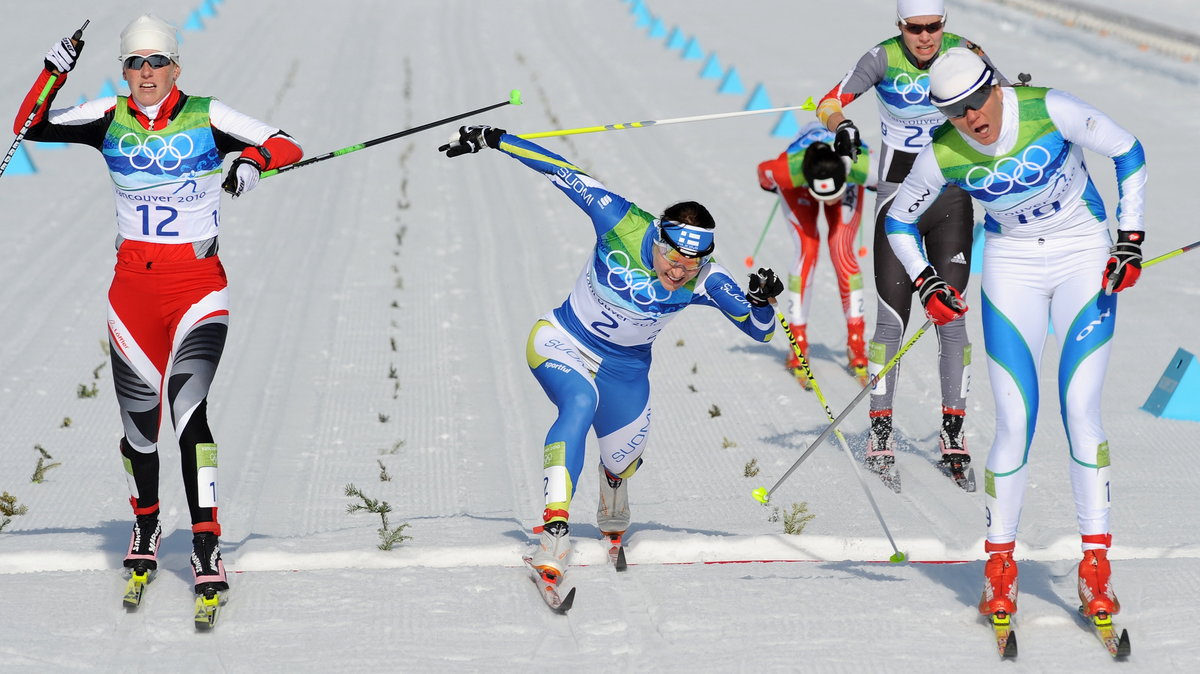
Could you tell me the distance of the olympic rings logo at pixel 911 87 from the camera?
25.4 feet

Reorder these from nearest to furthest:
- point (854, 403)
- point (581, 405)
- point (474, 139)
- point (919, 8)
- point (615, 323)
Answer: point (854, 403) → point (581, 405) → point (615, 323) → point (474, 139) → point (919, 8)

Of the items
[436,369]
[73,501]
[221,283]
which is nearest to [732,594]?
[221,283]

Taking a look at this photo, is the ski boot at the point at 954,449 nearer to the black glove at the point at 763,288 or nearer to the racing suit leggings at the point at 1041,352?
the racing suit leggings at the point at 1041,352

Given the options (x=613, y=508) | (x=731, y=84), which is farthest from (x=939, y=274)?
(x=731, y=84)

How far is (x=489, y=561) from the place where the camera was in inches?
258

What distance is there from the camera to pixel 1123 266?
5.42 m

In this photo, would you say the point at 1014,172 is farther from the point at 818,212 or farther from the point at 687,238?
the point at 818,212

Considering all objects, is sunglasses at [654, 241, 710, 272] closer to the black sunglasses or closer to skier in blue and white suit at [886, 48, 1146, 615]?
skier in blue and white suit at [886, 48, 1146, 615]

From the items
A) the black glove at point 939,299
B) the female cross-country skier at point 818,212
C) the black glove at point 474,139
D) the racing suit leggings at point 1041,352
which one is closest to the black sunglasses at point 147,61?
the black glove at point 474,139

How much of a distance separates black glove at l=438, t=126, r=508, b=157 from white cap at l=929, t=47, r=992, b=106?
7.06 feet

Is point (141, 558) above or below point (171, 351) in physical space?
below

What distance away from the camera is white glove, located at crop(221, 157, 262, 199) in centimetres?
567

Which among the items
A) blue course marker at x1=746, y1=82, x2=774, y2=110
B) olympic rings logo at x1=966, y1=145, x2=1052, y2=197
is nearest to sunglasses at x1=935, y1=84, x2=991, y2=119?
olympic rings logo at x1=966, y1=145, x2=1052, y2=197

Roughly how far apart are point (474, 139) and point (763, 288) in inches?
66.3
